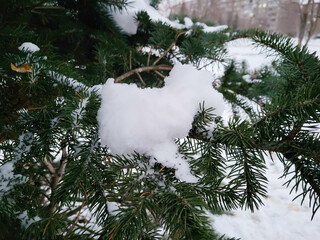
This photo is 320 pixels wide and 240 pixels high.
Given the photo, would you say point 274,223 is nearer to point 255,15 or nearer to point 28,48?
point 28,48

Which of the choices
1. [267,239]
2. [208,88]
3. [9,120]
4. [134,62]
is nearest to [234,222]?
[267,239]

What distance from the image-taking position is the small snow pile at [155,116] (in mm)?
378

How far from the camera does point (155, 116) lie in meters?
0.40

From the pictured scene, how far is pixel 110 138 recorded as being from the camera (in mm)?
385

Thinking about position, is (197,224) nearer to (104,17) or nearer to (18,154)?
(18,154)

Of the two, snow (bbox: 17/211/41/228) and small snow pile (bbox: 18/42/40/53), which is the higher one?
small snow pile (bbox: 18/42/40/53)

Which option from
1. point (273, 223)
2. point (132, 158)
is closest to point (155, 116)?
point (132, 158)

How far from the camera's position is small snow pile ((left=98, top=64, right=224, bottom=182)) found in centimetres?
38

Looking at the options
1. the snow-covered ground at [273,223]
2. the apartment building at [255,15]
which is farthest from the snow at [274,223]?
the apartment building at [255,15]

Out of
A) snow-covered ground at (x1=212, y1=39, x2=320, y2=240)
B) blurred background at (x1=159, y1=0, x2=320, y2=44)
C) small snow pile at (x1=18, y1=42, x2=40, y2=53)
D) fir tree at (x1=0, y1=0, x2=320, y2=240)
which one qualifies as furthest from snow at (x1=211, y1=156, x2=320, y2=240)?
blurred background at (x1=159, y1=0, x2=320, y2=44)

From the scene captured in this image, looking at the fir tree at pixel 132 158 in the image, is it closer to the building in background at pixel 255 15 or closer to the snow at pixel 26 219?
the snow at pixel 26 219

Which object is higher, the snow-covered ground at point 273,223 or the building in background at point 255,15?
the building in background at point 255,15

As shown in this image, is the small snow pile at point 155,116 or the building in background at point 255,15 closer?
the small snow pile at point 155,116

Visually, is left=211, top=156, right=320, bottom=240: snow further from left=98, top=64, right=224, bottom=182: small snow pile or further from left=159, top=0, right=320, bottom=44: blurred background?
left=159, top=0, right=320, bottom=44: blurred background
